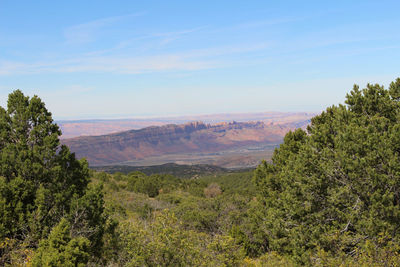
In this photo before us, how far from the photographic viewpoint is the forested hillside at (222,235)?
1281 centimetres

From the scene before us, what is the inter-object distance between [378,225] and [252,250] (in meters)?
14.9

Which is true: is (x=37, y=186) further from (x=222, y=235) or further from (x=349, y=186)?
(x=349, y=186)

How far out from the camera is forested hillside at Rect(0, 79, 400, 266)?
1281 centimetres

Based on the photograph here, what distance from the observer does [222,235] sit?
1549 centimetres

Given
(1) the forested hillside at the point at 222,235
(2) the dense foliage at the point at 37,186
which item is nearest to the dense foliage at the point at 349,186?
(1) the forested hillside at the point at 222,235

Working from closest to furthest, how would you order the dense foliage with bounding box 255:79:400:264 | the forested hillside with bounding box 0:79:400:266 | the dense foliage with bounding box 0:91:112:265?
the forested hillside with bounding box 0:79:400:266
the dense foliage with bounding box 255:79:400:264
the dense foliage with bounding box 0:91:112:265

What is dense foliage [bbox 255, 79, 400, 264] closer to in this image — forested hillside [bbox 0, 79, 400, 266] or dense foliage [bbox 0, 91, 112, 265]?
forested hillside [bbox 0, 79, 400, 266]

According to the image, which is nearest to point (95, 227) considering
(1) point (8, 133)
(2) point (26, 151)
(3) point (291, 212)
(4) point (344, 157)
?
(2) point (26, 151)

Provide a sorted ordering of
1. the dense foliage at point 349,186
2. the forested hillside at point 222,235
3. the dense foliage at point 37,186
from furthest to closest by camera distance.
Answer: the dense foliage at point 37,186, the dense foliage at point 349,186, the forested hillside at point 222,235

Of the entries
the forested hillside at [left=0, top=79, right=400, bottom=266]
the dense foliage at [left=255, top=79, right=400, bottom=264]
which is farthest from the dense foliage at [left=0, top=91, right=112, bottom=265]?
the dense foliage at [left=255, top=79, right=400, bottom=264]

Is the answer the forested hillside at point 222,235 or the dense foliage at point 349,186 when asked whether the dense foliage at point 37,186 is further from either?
the dense foliage at point 349,186

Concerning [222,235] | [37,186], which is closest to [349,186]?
[222,235]

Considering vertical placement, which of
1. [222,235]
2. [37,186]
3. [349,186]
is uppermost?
[37,186]

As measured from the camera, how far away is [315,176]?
16672 mm
